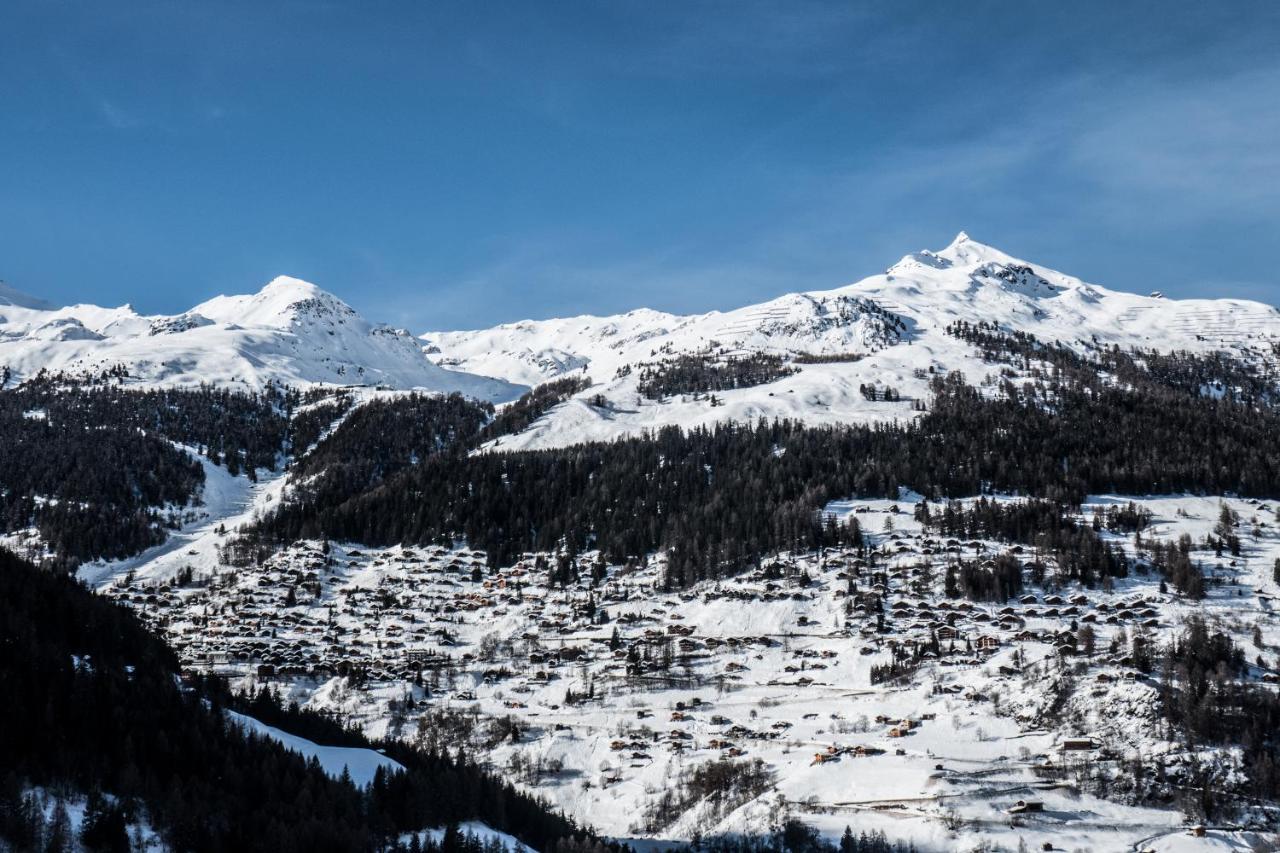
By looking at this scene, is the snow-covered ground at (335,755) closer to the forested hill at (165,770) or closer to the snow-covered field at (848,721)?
the forested hill at (165,770)

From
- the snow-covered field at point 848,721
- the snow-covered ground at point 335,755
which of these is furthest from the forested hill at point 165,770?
the snow-covered field at point 848,721

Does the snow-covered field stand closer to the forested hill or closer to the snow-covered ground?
the forested hill

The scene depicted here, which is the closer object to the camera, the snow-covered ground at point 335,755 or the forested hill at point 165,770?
the forested hill at point 165,770

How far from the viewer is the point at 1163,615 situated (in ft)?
613

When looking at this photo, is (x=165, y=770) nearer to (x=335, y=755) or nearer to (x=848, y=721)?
(x=335, y=755)

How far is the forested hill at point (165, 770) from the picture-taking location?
9438 centimetres

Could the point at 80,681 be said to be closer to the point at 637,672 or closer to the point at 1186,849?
the point at 637,672

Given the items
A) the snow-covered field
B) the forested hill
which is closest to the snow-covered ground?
the forested hill

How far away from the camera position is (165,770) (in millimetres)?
102188

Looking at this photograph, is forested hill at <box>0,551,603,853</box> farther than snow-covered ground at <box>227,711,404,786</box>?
No

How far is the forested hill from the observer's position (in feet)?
310

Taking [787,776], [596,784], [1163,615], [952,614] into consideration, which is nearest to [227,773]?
[596,784]

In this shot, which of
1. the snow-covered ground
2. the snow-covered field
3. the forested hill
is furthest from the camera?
the snow-covered field

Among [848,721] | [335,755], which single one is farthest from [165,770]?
[848,721]
